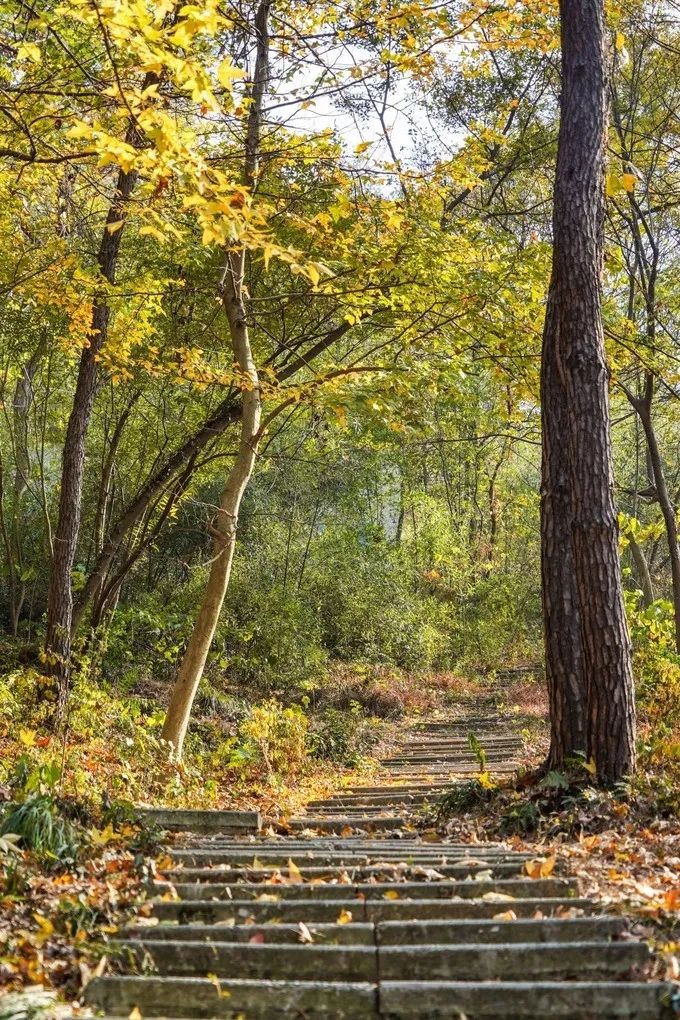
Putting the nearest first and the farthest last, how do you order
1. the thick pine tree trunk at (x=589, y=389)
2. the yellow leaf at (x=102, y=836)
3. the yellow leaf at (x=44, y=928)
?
the yellow leaf at (x=44, y=928), the yellow leaf at (x=102, y=836), the thick pine tree trunk at (x=589, y=389)

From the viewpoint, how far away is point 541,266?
9.74 meters

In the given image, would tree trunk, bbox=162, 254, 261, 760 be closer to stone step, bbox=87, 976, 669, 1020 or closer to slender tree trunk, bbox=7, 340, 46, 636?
slender tree trunk, bbox=7, 340, 46, 636

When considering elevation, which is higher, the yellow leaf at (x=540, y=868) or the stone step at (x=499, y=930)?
the yellow leaf at (x=540, y=868)

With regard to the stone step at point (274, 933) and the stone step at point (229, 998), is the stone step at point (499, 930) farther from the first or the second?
the stone step at point (229, 998)

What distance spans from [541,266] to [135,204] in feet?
14.6

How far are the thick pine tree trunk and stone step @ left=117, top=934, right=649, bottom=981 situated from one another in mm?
3351

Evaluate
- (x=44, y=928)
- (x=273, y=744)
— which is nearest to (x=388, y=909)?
(x=44, y=928)

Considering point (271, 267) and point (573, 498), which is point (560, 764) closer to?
point (573, 498)

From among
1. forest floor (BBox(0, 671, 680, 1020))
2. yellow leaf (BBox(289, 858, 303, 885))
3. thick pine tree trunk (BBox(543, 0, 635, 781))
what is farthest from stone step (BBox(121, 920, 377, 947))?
thick pine tree trunk (BBox(543, 0, 635, 781))

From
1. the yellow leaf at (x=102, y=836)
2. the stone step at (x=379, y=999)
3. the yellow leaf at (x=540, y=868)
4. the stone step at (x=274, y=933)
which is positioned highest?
the yellow leaf at (x=102, y=836)

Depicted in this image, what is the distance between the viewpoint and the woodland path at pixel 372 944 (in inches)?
113

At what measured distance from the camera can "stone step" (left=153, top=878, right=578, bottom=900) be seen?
3930mm

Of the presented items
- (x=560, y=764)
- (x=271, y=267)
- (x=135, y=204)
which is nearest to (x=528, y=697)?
(x=271, y=267)

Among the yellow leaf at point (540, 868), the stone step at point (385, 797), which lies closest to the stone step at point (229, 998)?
the yellow leaf at point (540, 868)
